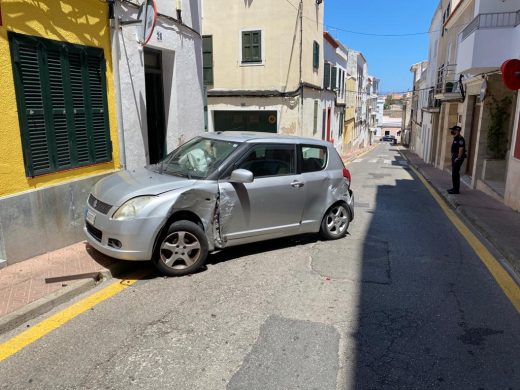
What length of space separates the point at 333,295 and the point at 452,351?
137 centimetres

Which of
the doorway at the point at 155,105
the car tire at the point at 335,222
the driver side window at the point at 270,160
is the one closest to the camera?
the driver side window at the point at 270,160

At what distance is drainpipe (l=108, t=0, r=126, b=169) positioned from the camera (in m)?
6.47

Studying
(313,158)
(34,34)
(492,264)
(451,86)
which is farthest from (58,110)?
(451,86)

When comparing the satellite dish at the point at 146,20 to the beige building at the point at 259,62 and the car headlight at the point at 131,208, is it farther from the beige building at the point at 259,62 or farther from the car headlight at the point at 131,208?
the beige building at the point at 259,62

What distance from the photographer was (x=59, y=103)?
18.7ft

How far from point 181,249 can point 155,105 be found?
16.0ft

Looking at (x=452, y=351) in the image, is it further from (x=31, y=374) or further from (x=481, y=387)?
(x=31, y=374)

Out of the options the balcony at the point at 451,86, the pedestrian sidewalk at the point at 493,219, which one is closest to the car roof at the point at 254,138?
the pedestrian sidewalk at the point at 493,219

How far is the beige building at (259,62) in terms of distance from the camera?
18219 mm

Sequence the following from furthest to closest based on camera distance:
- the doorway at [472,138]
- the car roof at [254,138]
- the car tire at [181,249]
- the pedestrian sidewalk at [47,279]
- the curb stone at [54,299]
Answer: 1. the doorway at [472,138]
2. the car roof at [254,138]
3. the car tire at [181,249]
4. the pedestrian sidewalk at [47,279]
5. the curb stone at [54,299]

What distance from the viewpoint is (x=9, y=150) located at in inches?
198

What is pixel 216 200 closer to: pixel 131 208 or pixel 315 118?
pixel 131 208

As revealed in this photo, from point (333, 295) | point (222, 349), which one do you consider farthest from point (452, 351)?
point (222, 349)

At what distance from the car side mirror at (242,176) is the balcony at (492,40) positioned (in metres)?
8.79
